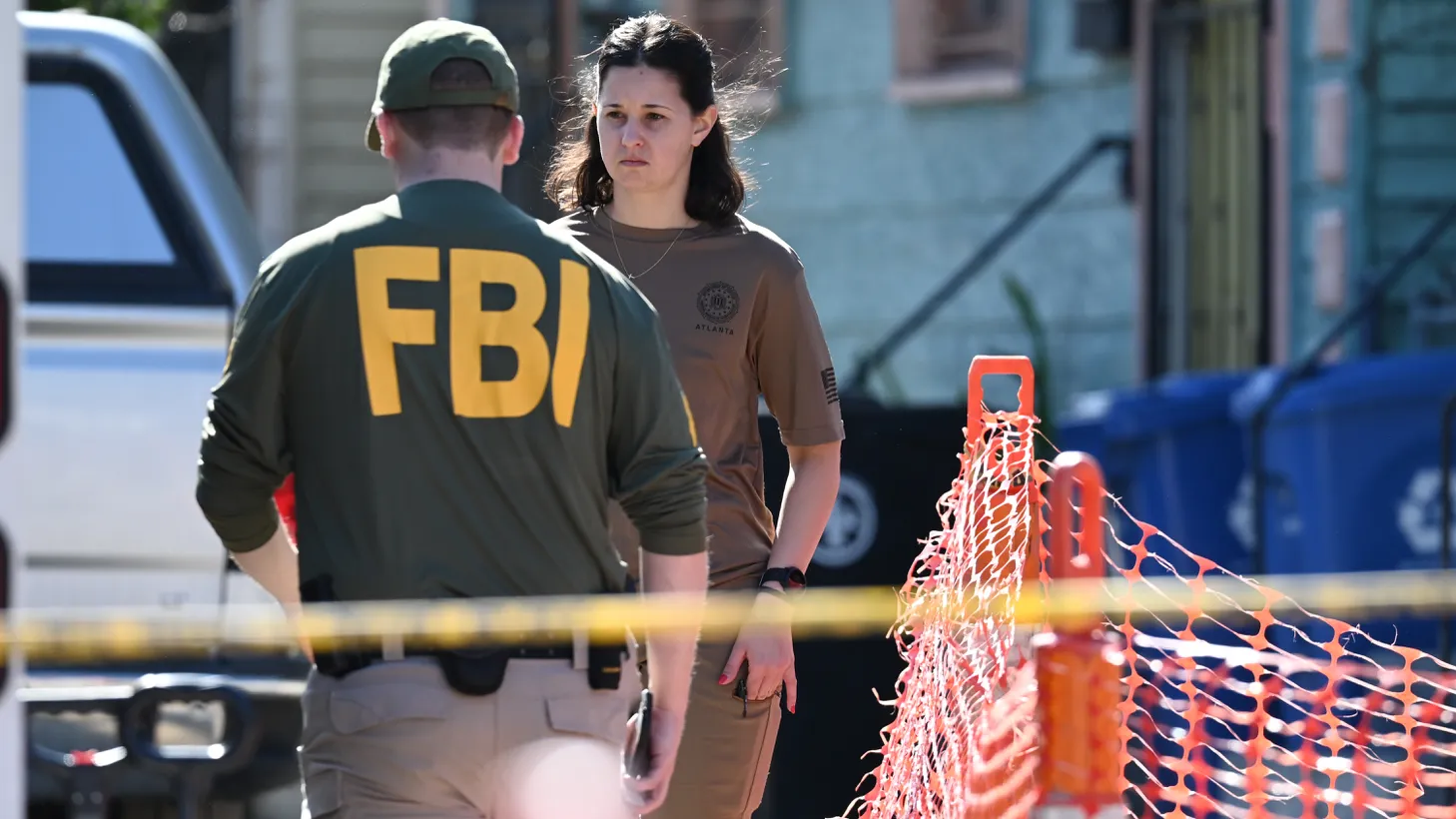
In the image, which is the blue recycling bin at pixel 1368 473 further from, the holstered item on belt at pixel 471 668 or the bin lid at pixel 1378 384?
the holstered item on belt at pixel 471 668

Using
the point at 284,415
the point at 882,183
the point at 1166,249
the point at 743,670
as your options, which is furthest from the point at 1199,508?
the point at 284,415

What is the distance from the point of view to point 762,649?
146 inches

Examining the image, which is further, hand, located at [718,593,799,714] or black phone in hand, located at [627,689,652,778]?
hand, located at [718,593,799,714]

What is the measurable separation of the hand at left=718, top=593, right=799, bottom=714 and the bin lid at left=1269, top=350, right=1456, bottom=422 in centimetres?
447

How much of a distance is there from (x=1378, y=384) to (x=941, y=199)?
4708 mm

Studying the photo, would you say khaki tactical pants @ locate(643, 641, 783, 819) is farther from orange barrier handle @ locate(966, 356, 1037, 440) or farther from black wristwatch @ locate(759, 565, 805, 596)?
orange barrier handle @ locate(966, 356, 1037, 440)

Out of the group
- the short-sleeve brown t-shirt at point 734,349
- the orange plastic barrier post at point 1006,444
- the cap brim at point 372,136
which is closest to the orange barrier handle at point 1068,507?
the short-sleeve brown t-shirt at point 734,349

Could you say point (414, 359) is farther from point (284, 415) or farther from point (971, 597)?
point (971, 597)

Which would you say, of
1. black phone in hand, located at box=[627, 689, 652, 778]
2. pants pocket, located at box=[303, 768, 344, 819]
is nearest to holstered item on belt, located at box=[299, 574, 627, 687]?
pants pocket, located at box=[303, 768, 344, 819]

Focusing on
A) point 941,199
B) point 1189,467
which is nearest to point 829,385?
point 1189,467

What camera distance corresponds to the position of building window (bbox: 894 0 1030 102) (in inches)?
476

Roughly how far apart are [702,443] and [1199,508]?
19.3 feet

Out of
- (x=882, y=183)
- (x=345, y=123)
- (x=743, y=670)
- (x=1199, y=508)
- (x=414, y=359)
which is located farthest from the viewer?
(x=345, y=123)

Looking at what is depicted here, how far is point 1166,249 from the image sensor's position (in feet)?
38.2
